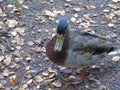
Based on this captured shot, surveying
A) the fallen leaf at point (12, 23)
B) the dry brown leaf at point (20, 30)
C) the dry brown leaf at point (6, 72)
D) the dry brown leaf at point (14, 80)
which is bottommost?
the dry brown leaf at point (14, 80)

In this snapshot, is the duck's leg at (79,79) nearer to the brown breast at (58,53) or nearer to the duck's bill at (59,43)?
the brown breast at (58,53)

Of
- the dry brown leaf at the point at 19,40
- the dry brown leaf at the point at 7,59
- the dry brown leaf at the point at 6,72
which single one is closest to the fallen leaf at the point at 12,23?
the dry brown leaf at the point at 19,40

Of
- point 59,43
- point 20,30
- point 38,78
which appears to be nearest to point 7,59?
point 38,78

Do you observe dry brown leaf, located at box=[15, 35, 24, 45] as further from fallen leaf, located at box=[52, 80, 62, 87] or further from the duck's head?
the duck's head

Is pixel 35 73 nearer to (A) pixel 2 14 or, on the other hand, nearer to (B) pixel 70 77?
(B) pixel 70 77

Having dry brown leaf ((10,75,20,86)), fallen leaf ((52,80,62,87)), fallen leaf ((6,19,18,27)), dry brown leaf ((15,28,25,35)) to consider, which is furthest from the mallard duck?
fallen leaf ((6,19,18,27))

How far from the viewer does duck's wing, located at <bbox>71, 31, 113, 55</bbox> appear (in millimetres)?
3966

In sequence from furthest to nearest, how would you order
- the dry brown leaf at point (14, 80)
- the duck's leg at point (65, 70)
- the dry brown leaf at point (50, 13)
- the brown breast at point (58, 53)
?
the dry brown leaf at point (50, 13)
the duck's leg at point (65, 70)
the dry brown leaf at point (14, 80)
the brown breast at point (58, 53)

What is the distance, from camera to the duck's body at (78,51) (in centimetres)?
391

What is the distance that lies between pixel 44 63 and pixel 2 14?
1.20 metres

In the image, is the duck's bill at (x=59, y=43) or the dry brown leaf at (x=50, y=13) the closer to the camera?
the duck's bill at (x=59, y=43)

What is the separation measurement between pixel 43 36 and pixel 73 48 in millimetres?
1039

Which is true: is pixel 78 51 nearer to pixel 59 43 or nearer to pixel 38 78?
pixel 59 43

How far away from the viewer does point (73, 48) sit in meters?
3.93
